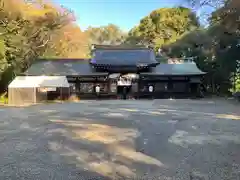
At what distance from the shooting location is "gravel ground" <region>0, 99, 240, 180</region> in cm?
493

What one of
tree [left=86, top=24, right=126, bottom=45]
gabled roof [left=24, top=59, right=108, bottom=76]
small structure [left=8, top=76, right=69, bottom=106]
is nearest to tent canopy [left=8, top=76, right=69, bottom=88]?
small structure [left=8, top=76, right=69, bottom=106]

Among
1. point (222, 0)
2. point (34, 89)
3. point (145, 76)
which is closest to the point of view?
point (222, 0)

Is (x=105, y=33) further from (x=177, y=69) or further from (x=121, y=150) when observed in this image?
(x=121, y=150)

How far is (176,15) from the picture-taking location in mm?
38469

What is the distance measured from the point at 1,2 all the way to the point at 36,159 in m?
14.3

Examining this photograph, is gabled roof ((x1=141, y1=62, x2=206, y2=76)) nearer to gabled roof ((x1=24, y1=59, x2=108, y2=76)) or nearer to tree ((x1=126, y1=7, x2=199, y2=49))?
gabled roof ((x1=24, y1=59, x2=108, y2=76))

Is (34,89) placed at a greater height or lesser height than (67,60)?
lesser

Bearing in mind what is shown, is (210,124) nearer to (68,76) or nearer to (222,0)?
(222,0)

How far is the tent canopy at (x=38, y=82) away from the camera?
867 inches

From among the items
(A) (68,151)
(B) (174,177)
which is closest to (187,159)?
(B) (174,177)

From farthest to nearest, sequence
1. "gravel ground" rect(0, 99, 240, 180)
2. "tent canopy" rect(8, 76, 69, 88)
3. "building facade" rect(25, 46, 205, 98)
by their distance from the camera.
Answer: "building facade" rect(25, 46, 205, 98) → "tent canopy" rect(8, 76, 69, 88) → "gravel ground" rect(0, 99, 240, 180)

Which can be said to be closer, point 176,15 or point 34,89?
point 34,89

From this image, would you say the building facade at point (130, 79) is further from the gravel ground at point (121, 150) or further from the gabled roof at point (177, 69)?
the gravel ground at point (121, 150)

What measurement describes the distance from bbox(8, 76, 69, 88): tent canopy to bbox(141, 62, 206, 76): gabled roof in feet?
23.1
